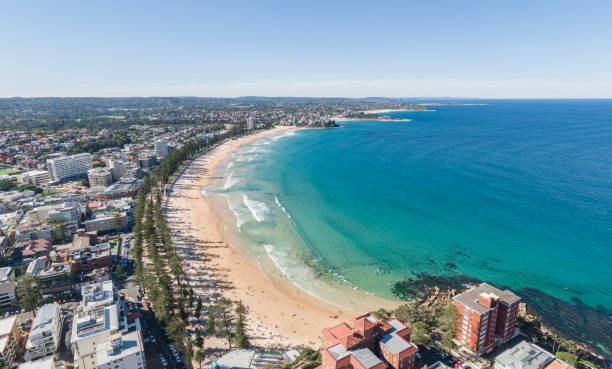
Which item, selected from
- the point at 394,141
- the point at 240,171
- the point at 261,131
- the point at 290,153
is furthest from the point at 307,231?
the point at 261,131

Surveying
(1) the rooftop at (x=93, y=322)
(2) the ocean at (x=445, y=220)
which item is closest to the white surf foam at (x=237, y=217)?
(2) the ocean at (x=445, y=220)

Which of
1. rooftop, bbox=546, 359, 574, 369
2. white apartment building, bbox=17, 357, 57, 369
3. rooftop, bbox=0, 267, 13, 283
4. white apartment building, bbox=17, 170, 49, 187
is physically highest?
white apartment building, bbox=17, 170, 49, 187

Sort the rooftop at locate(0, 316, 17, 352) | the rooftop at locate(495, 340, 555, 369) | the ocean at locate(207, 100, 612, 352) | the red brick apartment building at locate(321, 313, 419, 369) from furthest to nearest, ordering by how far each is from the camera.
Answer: the ocean at locate(207, 100, 612, 352) → the rooftop at locate(0, 316, 17, 352) → the rooftop at locate(495, 340, 555, 369) → the red brick apartment building at locate(321, 313, 419, 369)

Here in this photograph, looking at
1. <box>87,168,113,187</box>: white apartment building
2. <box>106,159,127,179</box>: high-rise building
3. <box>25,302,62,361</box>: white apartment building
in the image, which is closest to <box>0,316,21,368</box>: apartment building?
<box>25,302,62,361</box>: white apartment building

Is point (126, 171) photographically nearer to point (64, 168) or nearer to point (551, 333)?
point (64, 168)

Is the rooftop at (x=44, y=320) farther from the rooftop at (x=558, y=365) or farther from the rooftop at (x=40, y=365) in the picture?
the rooftop at (x=558, y=365)

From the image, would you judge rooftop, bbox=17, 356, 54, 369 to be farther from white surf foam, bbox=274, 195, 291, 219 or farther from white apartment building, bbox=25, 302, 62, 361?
white surf foam, bbox=274, 195, 291, 219

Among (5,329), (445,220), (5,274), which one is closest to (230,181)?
(5,274)
